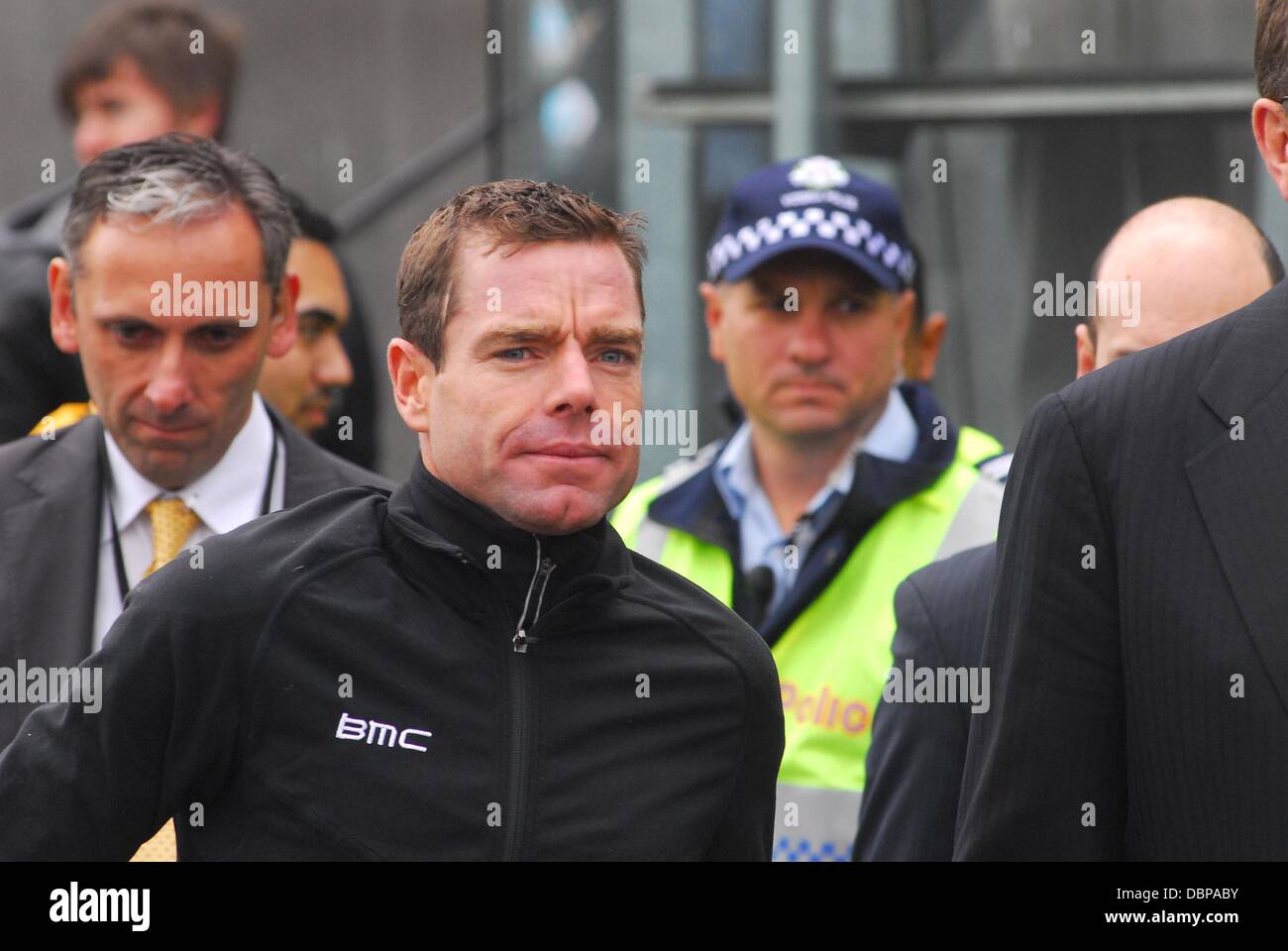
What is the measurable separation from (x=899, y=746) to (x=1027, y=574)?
973 mm

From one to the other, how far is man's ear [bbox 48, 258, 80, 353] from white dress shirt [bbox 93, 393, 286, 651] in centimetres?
20

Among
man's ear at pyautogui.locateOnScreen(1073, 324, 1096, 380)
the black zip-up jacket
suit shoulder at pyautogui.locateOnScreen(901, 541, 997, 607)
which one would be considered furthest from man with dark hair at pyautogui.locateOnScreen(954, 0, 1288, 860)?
man's ear at pyautogui.locateOnScreen(1073, 324, 1096, 380)

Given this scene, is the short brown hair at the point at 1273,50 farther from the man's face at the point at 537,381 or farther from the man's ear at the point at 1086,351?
the man's ear at the point at 1086,351

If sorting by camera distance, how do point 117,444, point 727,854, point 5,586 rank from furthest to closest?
point 117,444
point 5,586
point 727,854

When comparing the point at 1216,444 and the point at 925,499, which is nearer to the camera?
the point at 1216,444

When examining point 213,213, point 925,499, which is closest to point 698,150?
point 925,499

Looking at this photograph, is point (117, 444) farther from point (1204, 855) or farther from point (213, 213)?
point (1204, 855)

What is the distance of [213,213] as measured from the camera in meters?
3.26

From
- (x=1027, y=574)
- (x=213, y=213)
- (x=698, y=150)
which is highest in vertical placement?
(x=698, y=150)

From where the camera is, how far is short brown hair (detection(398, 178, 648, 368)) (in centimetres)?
243

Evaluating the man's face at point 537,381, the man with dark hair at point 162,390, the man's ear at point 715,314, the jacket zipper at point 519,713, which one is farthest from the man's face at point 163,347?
the man's ear at point 715,314

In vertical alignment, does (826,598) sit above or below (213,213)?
below

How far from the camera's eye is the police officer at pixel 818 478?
3693 mm
